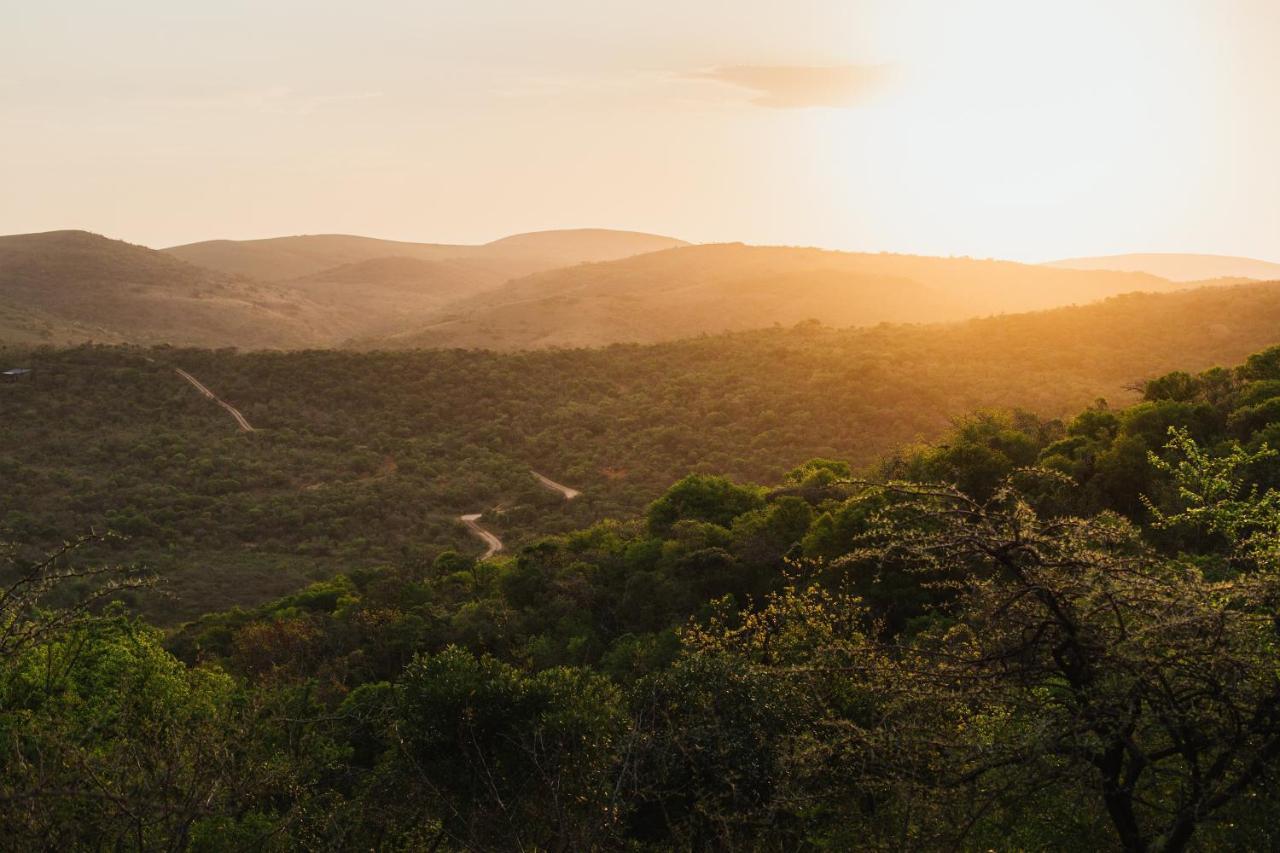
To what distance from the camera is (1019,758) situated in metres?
7.07

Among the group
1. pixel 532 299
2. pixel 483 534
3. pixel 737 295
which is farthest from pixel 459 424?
pixel 532 299

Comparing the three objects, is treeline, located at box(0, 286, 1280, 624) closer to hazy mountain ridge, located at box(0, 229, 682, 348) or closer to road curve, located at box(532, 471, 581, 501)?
road curve, located at box(532, 471, 581, 501)

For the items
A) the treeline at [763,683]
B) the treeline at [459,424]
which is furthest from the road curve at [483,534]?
the treeline at [763,683]

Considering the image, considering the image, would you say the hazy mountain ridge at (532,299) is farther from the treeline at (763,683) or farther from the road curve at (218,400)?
the treeline at (763,683)

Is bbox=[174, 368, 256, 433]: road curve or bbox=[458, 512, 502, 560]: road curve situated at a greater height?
bbox=[174, 368, 256, 433]: road curve

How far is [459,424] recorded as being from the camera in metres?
58.3

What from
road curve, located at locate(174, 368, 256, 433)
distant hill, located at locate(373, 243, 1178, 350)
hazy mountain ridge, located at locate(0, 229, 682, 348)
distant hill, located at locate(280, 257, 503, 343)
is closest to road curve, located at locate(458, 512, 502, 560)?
road curve, located at locate(174, 368, 256, 433)

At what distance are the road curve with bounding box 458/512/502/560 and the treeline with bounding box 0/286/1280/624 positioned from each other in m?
0.73

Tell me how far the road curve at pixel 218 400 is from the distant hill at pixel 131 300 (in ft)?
126

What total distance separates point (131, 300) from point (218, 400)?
7566cm

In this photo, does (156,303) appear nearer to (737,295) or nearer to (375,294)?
(375,294)

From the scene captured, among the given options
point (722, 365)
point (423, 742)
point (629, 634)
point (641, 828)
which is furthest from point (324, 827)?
point (722, 365)

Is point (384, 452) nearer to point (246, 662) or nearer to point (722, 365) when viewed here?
point (722, 365)

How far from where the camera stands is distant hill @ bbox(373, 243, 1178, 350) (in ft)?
374
